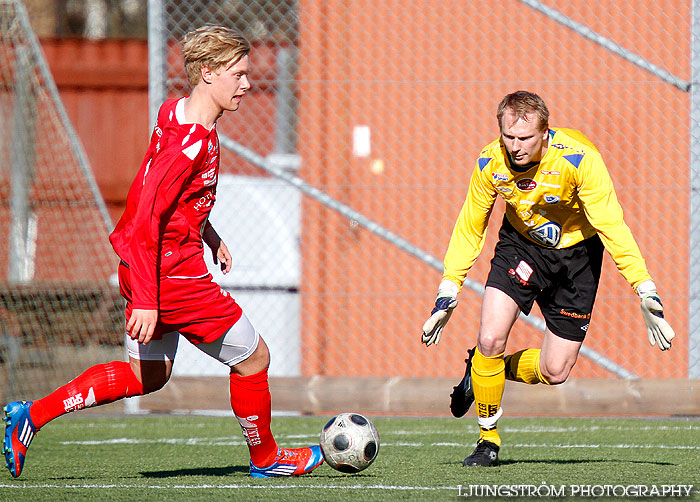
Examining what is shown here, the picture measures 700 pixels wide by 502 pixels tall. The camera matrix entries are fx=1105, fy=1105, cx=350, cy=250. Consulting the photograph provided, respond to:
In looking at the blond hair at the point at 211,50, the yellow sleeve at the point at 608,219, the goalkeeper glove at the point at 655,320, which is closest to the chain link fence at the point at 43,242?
the blond hair at the point at 211,50

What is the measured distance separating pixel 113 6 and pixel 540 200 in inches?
805

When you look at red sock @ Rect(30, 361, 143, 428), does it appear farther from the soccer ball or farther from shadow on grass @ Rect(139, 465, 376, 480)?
the soccer ball

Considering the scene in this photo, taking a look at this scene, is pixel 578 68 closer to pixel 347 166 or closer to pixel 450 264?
pixel 347 166

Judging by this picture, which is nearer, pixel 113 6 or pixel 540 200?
pixel 540 200

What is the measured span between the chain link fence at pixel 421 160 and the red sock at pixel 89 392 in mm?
4106

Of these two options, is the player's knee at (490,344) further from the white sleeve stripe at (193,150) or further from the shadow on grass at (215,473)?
the white sleeve stripe at (193,150)

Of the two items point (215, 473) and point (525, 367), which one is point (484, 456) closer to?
point (525, 367)

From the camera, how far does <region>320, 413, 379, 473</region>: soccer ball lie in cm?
446

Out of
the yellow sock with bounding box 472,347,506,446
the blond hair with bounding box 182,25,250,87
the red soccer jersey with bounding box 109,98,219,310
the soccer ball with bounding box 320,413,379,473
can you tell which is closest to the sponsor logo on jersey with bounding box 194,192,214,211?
the red soccer jersey with bounding box 109,98,219,310

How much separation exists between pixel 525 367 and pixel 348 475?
1.12m

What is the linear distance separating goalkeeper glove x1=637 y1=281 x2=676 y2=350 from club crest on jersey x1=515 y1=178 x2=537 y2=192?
A: 69 centimetres

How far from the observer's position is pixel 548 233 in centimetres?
507

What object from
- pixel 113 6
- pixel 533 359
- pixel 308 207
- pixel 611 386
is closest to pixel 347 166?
pixel 308 207

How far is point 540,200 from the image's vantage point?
16.1 feet
